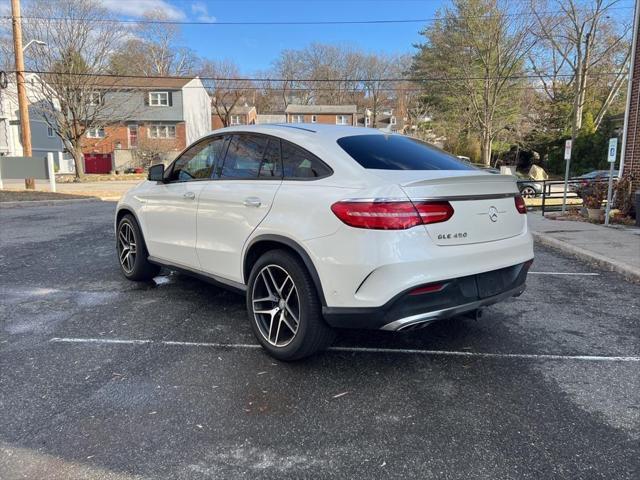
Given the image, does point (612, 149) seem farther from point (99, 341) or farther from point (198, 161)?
point (99, 341)

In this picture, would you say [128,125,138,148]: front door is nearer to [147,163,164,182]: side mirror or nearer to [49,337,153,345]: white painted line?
[147,163,164,182]: side mirror

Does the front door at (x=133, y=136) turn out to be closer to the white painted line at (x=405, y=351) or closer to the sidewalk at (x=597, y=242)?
the sidewalk at (x=597, y=242)

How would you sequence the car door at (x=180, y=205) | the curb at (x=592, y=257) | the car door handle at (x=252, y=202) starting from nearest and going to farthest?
the car door handle at (x=252, y=202)
the car door at (x=180, y=205)
the curb at (x=592, y=257)

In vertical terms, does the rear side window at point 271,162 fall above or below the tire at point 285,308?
above

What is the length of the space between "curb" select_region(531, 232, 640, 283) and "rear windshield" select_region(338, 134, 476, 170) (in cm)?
363

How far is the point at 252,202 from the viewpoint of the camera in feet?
12.2

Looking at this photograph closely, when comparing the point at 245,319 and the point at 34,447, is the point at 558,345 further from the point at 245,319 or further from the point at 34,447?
the point at 34,447

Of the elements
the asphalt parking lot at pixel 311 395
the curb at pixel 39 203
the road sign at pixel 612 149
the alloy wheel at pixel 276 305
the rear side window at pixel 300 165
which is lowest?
the asphalt parking lot at pixel 311 395

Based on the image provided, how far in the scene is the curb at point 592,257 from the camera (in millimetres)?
6234

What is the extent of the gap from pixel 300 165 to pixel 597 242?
6.99 m

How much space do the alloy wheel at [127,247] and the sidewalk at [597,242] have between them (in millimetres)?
6015

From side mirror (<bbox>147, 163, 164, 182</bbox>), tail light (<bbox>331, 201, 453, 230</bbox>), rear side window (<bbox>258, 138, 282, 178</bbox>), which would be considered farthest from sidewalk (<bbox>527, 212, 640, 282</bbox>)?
side mirror (<bbox>147, 163, 164, 182</bbox>)

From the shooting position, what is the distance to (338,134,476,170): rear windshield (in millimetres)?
3461

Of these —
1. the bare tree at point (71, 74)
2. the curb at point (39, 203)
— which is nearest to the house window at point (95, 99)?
the bare tree at point (71, 74)
